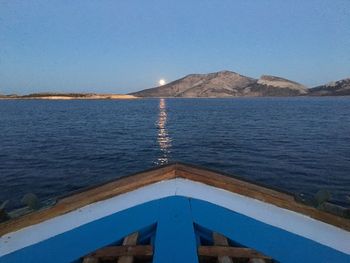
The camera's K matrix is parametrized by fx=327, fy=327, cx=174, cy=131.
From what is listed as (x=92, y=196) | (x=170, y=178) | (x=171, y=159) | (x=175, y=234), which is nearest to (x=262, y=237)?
(x=175, y=234)

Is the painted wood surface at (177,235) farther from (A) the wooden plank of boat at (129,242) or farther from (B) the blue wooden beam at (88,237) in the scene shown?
(A) the wooden plank of boat at (129,242)

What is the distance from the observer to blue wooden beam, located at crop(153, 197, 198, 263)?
134 inches

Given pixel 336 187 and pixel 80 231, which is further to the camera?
pixel 336 187

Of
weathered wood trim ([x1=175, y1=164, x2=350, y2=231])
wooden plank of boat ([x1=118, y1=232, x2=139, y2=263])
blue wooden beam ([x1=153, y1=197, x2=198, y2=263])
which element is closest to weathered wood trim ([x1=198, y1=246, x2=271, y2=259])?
Answer: blue wooden beam ([x1=153, y1=197, x2=198, y2=263])

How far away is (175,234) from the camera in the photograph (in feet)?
12.3

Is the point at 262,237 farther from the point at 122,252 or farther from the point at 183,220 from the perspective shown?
the point at 122,252

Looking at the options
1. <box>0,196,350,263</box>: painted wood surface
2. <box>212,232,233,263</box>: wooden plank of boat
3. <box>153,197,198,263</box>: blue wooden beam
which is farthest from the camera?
<box>212,232,233,263</box>: wooden plank of boat

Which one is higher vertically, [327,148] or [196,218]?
[196,218]

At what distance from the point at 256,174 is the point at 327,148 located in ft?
47.8

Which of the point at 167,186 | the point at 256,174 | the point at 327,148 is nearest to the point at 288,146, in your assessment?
the point at 327,148

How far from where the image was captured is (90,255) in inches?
152

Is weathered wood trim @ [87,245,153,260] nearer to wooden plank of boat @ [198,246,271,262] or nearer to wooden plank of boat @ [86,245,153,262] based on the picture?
wooden plank of boat @ [86,245,153,262]

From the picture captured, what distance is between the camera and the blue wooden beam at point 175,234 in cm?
342

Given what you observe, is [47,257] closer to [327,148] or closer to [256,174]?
[256,174]
